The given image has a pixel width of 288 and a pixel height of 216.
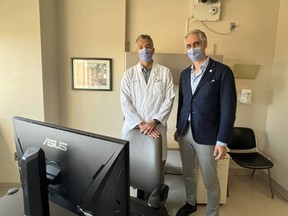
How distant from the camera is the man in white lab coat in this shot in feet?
6.66

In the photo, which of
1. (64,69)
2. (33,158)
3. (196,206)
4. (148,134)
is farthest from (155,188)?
(64,69)

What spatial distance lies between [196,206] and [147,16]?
2269 millimetres

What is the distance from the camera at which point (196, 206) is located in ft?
7.81

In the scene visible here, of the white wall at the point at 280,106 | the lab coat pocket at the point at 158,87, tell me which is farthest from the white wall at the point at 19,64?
the white wall at the point at 280,106

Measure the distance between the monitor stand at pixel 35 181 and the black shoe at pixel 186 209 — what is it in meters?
1.70

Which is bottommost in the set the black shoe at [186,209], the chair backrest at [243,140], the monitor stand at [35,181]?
the black shoe at [186,209]

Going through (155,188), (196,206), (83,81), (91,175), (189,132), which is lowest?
(196,206)

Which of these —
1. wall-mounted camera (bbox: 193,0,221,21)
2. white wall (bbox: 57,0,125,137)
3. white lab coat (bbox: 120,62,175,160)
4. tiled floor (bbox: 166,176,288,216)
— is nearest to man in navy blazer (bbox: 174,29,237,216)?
white lab coat (bbox: 120,62,175,160)

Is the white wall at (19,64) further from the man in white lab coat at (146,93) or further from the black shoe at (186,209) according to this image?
the black shoe at (186,209)

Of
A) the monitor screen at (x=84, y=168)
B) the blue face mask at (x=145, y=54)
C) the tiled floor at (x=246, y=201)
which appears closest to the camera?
the monitor screen at (x=84, y=168)

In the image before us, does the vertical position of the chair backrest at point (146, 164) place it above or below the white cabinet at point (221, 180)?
above

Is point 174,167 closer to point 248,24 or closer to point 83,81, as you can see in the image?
point 83,81

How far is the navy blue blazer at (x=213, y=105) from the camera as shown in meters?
1.78

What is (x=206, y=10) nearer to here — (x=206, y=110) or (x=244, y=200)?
(x=206, y=110)
